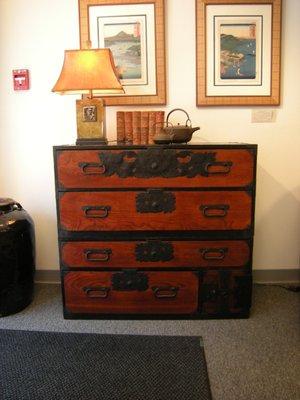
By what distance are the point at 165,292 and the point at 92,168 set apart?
80 centimetres

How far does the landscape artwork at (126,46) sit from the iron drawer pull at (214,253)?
3.91ft

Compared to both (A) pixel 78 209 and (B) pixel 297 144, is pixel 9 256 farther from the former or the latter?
(B) pixel 297 144

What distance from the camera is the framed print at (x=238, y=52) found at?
2146 mm

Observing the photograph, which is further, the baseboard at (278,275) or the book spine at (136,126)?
the baseboard at (278,275)

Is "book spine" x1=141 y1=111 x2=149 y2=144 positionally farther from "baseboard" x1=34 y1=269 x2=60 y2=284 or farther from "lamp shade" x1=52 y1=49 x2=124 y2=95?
"baseboard" x1=34 y1=269 x2=60 y2=284

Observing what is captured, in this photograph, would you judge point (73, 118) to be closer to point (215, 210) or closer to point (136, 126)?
point (136, 126)

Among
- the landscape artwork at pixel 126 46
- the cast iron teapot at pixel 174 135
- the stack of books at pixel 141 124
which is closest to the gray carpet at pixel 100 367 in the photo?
the cast iron teapot at pixel 174 135

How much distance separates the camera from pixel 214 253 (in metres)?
1.90

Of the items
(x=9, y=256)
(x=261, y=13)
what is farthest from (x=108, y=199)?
(x=261, y=13)

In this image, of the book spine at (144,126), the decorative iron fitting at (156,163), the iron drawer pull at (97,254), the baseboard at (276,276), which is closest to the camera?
the decorative iron fitting at (156,163)

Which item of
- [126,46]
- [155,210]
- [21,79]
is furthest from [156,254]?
[21,79]

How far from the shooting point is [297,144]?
2.28 m

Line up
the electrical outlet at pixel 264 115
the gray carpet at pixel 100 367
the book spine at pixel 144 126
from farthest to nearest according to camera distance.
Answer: the electrical outlet at pixel 264 115 → the book spine at pixel 144 126 → the gray carpet at pixel 100 367

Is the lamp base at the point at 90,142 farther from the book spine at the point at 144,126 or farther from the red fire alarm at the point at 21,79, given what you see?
the red fire alarm at the point at 21,79
